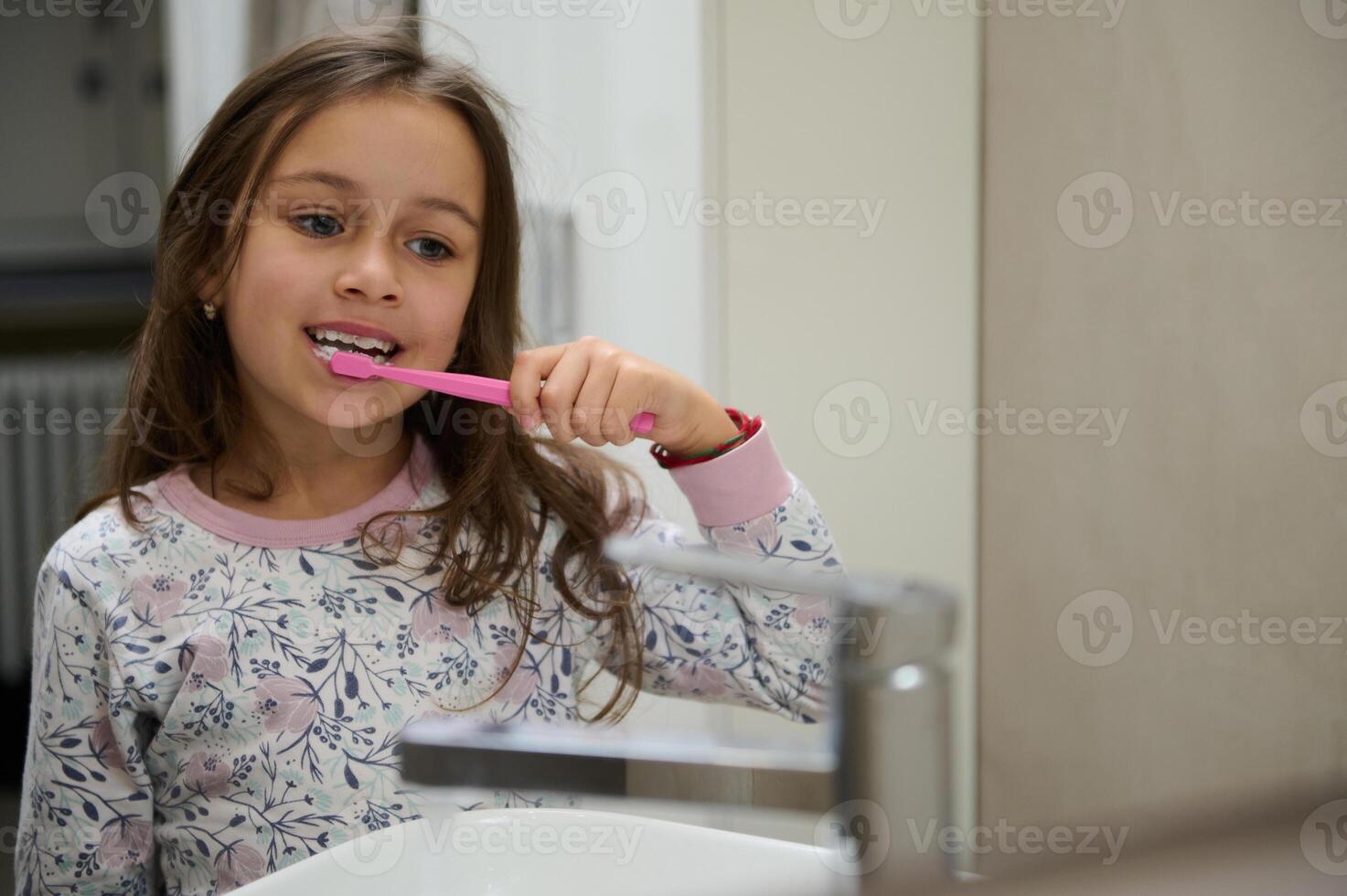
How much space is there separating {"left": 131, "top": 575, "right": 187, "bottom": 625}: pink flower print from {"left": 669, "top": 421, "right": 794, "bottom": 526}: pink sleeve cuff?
31 centimetres

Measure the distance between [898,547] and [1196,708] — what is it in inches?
8.8

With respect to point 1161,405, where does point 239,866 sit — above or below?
below

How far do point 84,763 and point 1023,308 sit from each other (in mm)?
631

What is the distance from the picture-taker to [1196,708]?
68 centimetres

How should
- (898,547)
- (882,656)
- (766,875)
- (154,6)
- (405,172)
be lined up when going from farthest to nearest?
(154,6) → (898,547) → (405,172) → (766,875) → (882,656)

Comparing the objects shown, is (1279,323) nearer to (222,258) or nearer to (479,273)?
(479,273)

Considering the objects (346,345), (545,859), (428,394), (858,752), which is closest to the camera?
(858,752)

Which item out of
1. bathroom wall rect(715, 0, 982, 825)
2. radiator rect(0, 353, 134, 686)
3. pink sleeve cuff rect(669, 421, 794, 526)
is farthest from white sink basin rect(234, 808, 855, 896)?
radiator rect(0, 353, 134, 686)

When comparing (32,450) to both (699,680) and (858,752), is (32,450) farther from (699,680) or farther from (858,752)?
(858,752)

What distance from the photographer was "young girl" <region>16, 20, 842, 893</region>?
2.18 feet

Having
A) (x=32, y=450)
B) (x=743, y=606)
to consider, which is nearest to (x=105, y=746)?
(x=743, y=606)

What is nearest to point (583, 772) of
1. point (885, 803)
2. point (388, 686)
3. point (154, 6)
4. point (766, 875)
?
point (885, 803)

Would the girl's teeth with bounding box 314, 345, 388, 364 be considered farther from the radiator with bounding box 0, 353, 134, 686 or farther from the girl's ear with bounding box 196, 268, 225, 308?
the radiator with bounding box 0, 353, 134, 686

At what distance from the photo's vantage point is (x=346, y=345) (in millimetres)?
681
